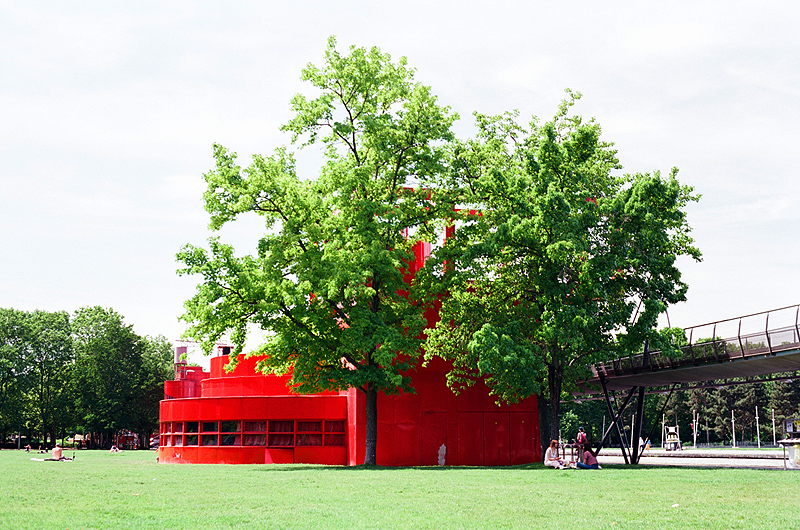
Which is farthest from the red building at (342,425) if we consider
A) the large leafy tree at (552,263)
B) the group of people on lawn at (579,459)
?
the group of people on lawn at (579,459)

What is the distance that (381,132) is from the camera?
34.8 meters

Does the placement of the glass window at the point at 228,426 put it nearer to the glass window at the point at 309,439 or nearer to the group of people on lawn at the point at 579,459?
the glass window at the point at 309,439

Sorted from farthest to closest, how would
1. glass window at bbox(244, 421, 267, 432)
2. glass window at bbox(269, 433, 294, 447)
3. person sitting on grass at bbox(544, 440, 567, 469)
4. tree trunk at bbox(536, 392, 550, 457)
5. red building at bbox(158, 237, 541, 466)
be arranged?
glass window at bbox(244, 421, 267, 432) → glass window at bbox(269, 433, 294, 447) → red building at bbox(158, 237, 541, 466) → tree trunk at bbox(536, 392, 550, 457) → person sitting on grass at bbox(544, 440, 567, 469)

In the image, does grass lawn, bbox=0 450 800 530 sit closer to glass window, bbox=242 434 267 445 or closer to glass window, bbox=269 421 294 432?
glass window, bbox=269 421 294 432

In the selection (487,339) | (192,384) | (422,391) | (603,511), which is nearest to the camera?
(603,511)

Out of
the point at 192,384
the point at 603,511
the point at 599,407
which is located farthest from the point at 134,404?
the point at 603,511

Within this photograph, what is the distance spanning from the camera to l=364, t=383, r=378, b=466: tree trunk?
34.8 meters

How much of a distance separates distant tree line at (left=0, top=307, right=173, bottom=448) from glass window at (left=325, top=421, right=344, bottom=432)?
58.6 metres

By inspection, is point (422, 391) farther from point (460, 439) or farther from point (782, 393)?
point (782, 393)

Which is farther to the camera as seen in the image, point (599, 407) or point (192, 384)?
point (599, 407)

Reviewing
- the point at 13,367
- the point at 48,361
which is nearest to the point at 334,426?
the point at 13,367

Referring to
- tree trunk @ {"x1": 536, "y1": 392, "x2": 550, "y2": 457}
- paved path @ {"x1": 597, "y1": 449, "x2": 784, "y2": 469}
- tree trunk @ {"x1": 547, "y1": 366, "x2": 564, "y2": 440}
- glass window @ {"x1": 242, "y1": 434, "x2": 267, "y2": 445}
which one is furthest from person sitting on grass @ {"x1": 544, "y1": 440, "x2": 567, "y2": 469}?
glass window @ {"x1": 242, "y1": 434, "x2": 267, "y2": 445}

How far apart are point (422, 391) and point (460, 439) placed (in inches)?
118

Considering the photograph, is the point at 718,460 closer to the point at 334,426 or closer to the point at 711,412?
the point at 334,426
